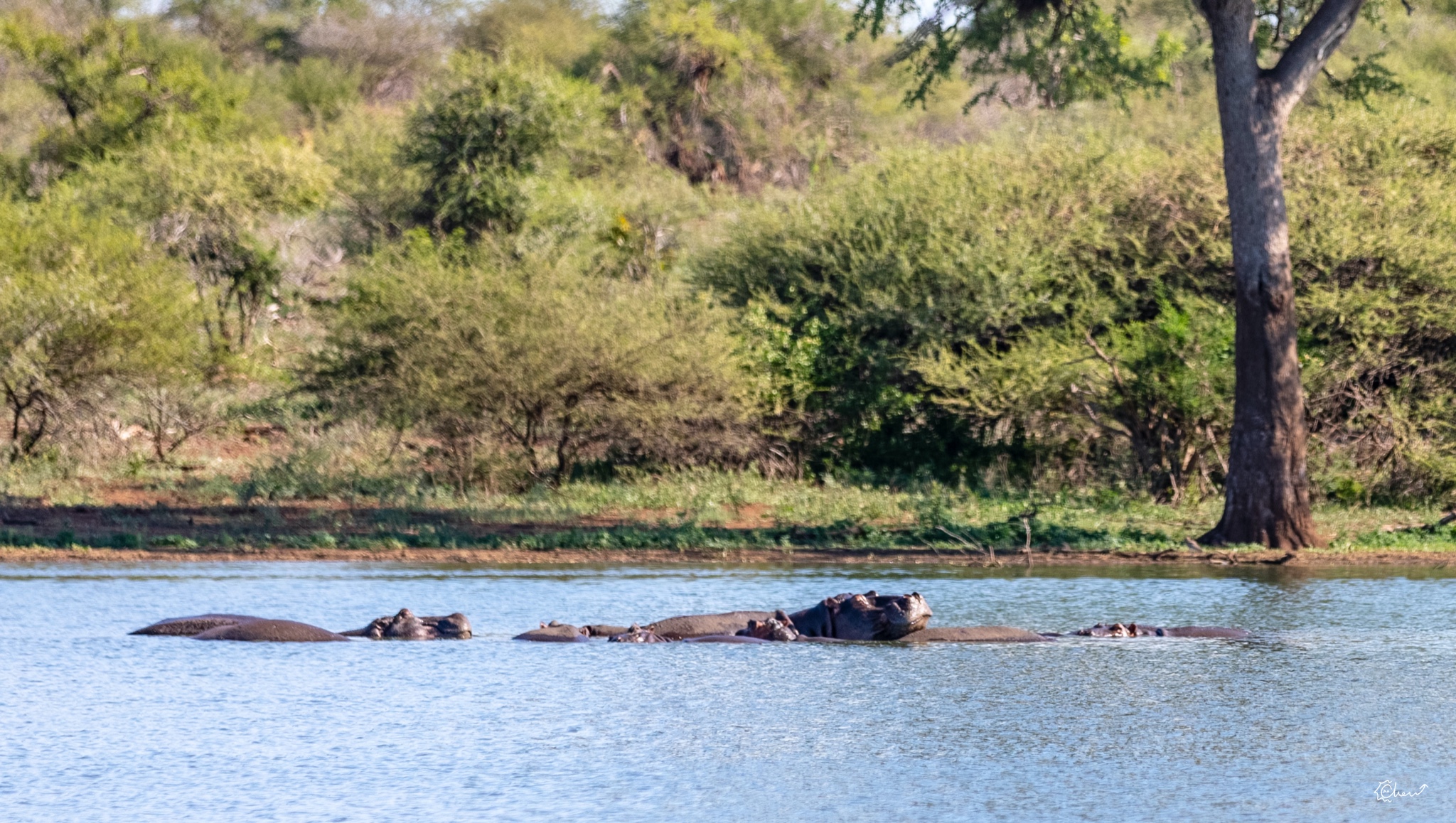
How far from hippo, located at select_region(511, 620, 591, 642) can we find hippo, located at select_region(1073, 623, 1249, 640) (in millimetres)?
3642

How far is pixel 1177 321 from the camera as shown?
2205 cm

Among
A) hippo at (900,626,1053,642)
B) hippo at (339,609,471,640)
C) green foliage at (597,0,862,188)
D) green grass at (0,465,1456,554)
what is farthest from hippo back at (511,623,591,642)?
green foliage at (597,0,862,188)

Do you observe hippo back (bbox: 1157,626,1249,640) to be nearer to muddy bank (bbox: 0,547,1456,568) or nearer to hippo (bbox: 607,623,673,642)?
hippo (bbox: 607,623,673,642)

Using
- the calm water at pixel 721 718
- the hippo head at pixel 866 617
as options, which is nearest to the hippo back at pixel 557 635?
the calm water at pixel 721 718

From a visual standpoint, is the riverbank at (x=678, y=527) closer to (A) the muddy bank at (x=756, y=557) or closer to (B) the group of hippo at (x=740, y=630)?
(A) the muddy bank at (x=756, y=557)

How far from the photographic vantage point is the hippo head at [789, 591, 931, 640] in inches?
486

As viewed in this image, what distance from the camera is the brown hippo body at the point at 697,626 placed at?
Result: 1264cm

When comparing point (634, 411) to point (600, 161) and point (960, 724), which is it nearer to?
point (960, 724)

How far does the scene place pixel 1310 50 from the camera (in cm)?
1900

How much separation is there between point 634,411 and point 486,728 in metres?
13.4

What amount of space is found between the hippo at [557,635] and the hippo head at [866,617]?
157 centimetres

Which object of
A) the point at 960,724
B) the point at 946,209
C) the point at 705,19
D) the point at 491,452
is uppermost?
the point at 705,19

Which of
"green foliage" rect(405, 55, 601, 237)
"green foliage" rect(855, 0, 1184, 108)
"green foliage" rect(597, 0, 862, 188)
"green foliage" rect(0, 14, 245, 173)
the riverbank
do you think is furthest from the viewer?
"green foliage" rect(597, 0, 862, 188)

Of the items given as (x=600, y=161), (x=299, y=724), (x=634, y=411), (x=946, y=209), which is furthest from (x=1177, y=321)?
(x=600, y=161)
